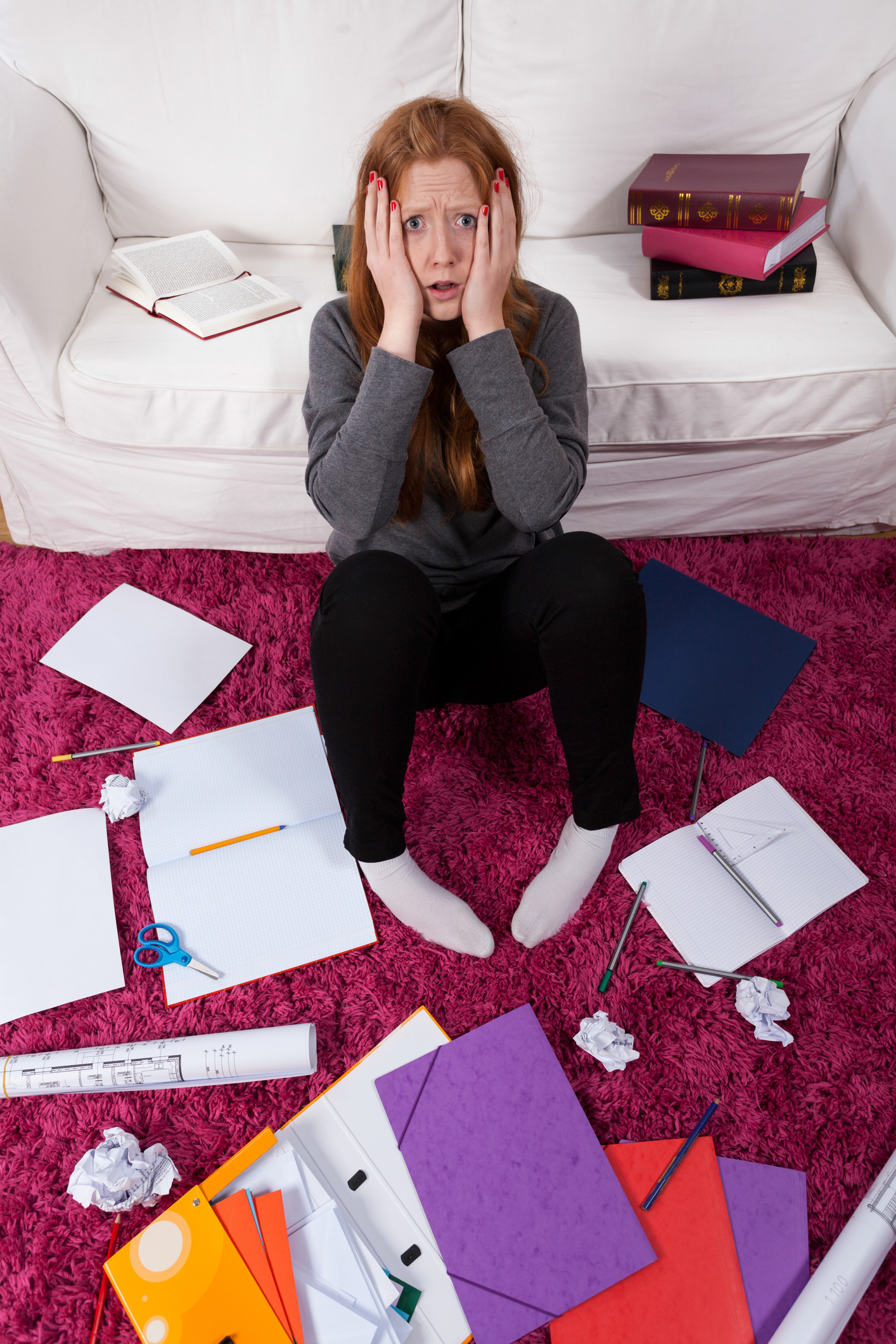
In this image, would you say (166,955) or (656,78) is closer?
(166,955)

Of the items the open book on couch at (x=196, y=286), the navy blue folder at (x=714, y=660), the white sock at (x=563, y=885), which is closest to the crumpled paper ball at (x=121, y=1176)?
the white sock at (x=563, y=885)

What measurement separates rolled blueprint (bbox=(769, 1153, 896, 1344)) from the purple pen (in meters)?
0.31

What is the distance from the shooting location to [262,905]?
1.17 m

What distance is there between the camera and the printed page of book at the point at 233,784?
1.24 metres

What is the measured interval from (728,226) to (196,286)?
88 centimetres

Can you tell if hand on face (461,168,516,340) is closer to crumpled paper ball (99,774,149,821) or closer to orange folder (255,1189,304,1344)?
crumpled paper ball (99,774,149,821)

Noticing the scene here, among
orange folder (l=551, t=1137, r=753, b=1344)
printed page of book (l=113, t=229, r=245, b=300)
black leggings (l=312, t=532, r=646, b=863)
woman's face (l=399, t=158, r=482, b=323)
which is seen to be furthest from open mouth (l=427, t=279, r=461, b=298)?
orange folder (l=551, t=1137, r=753, b=1344)

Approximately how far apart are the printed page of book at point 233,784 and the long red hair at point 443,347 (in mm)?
421

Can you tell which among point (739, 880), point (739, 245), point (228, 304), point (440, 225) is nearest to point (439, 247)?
point (440, 225)

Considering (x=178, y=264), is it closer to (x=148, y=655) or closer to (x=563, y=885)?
(x=148, y=655)

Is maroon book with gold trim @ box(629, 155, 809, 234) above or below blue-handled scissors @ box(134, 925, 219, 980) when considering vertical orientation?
above

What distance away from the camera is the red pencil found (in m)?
0.88

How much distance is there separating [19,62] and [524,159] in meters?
0.87

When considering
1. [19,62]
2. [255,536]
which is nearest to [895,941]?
[255,536]
